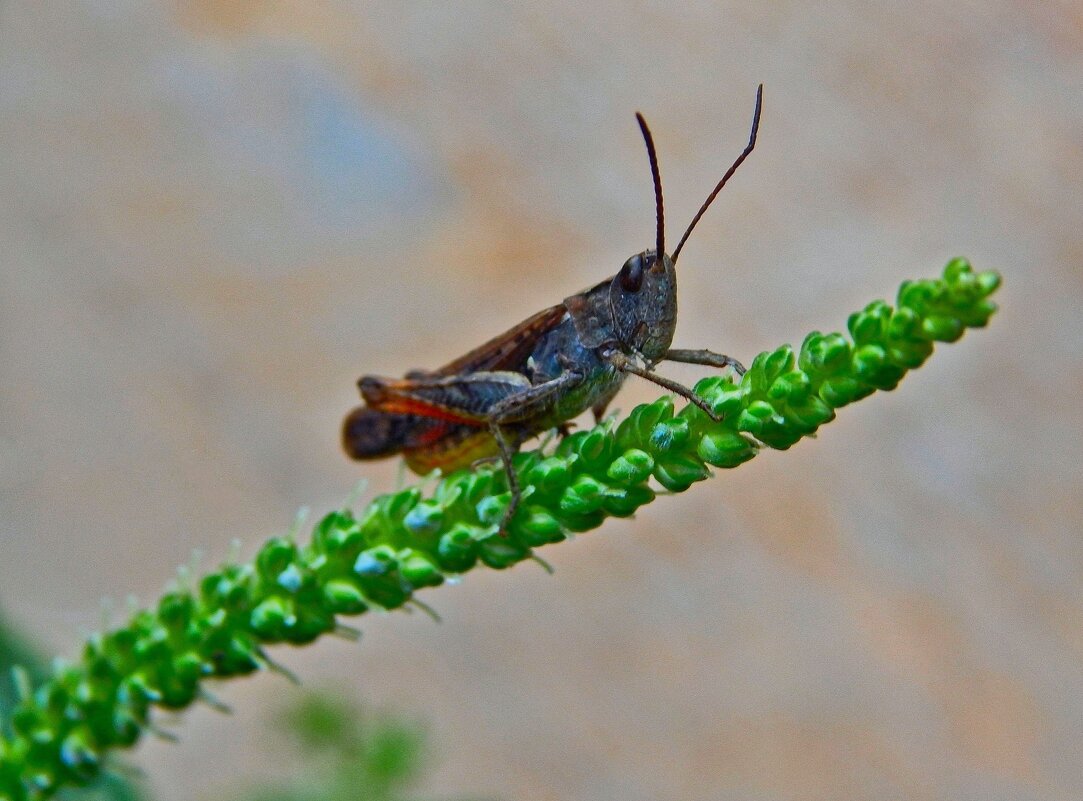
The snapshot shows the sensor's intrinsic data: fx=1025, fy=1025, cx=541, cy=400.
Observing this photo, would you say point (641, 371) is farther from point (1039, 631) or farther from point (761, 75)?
point (761, 75)

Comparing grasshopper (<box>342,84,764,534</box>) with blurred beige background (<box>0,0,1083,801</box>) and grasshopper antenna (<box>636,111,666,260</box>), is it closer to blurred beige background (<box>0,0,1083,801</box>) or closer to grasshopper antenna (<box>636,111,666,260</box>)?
grasshopper antenna (<box>636,111,666,260</box>)

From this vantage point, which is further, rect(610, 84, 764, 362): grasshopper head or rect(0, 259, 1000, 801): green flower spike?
rect(610, 84, 764, 362): grasshopper head

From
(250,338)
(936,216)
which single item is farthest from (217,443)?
(936,216)

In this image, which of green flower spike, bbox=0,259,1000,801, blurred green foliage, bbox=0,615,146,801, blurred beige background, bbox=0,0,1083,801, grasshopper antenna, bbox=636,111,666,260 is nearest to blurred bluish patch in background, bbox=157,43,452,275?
blurred beige background, bbox=0,0,1083,801

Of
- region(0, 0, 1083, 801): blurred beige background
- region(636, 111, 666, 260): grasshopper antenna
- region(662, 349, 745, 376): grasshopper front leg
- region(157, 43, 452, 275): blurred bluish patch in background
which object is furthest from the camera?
region(157, 43, 452, 275): blurred bluish patch in background

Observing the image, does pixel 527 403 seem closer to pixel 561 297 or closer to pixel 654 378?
pixel 654 378

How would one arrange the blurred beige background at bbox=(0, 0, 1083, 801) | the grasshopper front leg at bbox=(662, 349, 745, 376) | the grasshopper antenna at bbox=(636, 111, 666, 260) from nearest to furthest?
the grasshopper antenna at bbox=(636, 111, 666, 260), the grasshopper front leg at bbox=(662, 349, 745, 376), the blurred beige background at bbox=(0, 0, 1083, 801)
